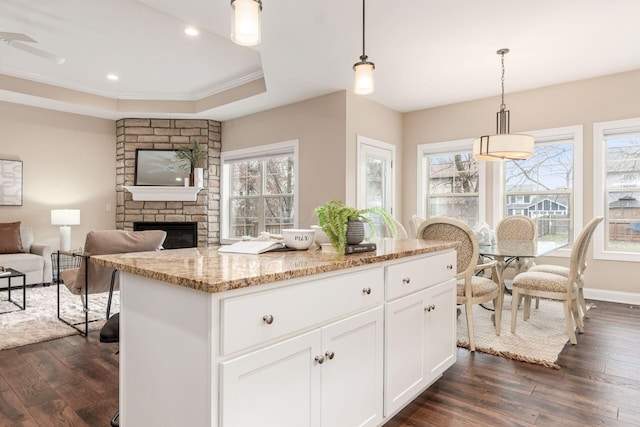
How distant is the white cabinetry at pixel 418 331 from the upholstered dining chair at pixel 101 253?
2.54 m

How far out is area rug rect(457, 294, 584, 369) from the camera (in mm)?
2818

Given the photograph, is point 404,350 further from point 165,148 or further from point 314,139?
point 165,148

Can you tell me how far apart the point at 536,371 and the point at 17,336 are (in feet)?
13.4

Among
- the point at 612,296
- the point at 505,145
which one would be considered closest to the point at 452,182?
the point at 505,145

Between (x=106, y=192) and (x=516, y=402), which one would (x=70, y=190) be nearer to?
(x=106, y=192)

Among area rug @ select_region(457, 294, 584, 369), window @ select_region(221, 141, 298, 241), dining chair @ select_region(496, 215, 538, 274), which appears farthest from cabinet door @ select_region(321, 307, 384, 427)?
window @ select_region(221, 141, 298, 241)

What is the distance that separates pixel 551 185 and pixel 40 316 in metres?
6.10

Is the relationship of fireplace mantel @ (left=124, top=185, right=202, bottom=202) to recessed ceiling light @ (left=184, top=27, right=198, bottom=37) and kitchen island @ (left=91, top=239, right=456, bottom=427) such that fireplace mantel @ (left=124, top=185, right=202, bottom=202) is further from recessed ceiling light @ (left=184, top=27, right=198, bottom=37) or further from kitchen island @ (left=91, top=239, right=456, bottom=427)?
kitchen island @ (left=91, top=239, right=456, bottom=427)

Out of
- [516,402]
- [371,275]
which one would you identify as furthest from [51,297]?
[516,402]

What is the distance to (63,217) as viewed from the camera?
18.1ft

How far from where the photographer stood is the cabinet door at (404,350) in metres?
1.81

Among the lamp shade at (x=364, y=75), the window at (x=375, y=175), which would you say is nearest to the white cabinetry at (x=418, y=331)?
the lamp shade at (x=364, y=75)

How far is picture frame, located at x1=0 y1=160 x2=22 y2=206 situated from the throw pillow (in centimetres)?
45

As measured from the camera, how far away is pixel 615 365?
105 inches
